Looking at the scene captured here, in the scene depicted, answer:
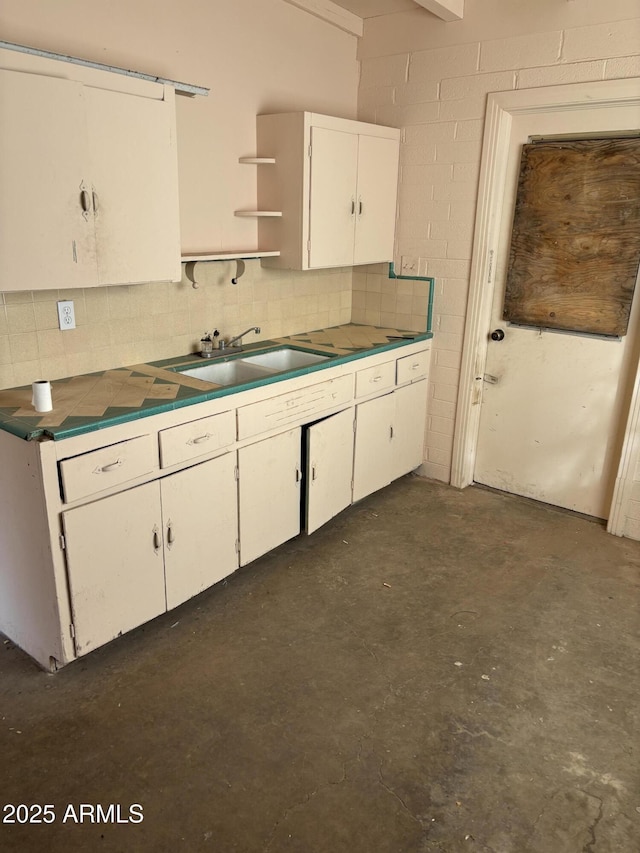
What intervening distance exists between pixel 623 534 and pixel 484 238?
192 cm

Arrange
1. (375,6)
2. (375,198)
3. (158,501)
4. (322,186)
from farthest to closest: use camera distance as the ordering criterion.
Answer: (375,198) < (375,6) < (322,186) < (158,501)

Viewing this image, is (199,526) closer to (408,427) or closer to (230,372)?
(230,372)

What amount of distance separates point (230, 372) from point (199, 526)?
95 cm

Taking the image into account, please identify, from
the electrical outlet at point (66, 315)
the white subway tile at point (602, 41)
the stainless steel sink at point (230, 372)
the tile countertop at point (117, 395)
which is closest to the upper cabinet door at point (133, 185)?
the electrical outlet at point (66, 315)

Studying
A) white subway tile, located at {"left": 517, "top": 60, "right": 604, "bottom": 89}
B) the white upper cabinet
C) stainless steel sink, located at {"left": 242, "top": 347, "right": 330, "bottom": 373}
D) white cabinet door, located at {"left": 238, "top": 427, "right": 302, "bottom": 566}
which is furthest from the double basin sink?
white subway tile, located at {"left": 517, "top": 60, "right": 604, "bottom": 89}

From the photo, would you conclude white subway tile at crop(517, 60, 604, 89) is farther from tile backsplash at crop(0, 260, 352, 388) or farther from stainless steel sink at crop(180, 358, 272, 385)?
stainless steel sink at crop(180, 358, 272, 385)

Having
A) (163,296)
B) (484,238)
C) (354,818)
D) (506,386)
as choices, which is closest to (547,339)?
(506,386)

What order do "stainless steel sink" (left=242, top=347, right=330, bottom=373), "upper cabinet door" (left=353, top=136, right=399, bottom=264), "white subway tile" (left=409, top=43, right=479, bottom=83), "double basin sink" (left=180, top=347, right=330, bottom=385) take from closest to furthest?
"double basin sink" (left=180, top=347, right=330, bottom=385), "stainless steel sink" (left=242, top=347, right=330, bottom=373), "white subway tile" (left=409, top=43, right=479, bottom=83), "upper cabinet door" (left=353, top=136, right=399, bottom=264)

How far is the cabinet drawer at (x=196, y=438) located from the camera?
8.38ft

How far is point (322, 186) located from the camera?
3.48 metres

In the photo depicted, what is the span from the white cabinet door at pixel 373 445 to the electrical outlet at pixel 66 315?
158cm

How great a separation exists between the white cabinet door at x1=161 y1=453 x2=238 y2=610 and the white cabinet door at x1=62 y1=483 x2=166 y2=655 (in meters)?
0.06

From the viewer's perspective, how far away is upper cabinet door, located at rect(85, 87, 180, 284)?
7.98 ft

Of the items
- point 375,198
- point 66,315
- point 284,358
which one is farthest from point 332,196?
point 66,315
